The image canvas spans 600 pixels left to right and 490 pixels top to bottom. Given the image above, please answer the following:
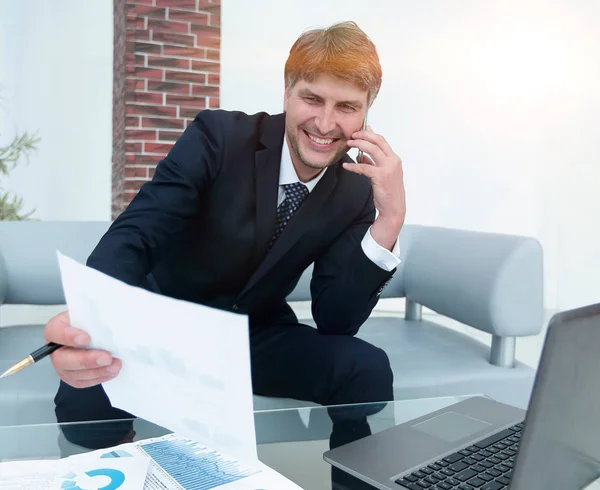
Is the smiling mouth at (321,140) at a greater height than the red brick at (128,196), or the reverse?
the smiling mouth at (321,140)

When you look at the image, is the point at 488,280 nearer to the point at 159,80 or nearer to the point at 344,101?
the point at 344,101

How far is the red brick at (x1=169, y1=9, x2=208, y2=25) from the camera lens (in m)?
2.32

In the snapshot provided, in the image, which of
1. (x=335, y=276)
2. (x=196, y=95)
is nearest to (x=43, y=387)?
(x=335, y=276)

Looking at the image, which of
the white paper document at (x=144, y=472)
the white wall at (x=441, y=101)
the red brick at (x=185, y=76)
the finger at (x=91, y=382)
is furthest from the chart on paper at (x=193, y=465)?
the white wall at (x=441, y=101)

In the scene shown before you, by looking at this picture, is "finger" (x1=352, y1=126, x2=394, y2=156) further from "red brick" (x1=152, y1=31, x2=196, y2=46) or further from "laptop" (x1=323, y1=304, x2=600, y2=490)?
"red brick" (x1=152, y1=31, x2=196, y2=46)

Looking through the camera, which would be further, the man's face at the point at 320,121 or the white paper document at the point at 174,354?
the man's face at the point at 320,121

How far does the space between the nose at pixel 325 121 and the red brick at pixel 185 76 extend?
1.10 metres

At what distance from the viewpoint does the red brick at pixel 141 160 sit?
7.62ft

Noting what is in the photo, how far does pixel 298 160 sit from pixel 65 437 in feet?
2.85

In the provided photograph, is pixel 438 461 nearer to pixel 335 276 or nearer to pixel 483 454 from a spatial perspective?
pixel 483 454

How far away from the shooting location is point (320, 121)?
1418 mm

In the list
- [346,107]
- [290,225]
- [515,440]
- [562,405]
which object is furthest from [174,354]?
[346,107]

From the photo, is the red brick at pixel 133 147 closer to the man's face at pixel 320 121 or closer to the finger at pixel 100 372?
the man's face at pixel 320 121

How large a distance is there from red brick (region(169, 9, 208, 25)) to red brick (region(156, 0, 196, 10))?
2 centimetres
